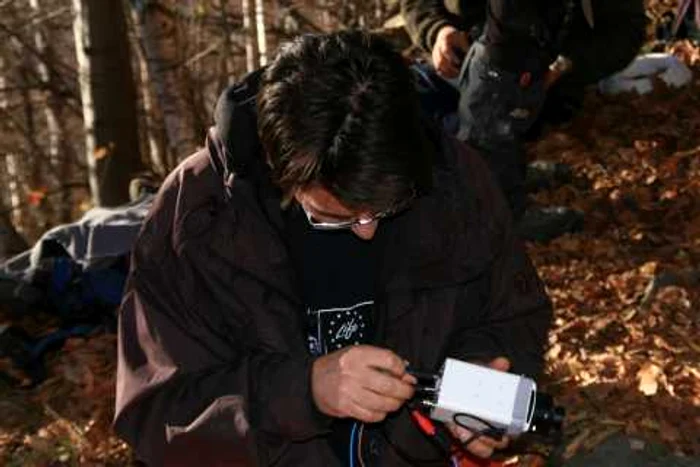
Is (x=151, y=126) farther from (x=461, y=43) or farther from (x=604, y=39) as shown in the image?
(x=604, y=39)

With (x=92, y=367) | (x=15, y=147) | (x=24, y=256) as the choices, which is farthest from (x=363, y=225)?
(x=15, y=147)

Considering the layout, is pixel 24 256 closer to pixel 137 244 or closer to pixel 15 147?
pixel 137 244

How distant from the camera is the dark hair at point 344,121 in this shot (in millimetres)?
2047

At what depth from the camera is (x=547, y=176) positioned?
6.12m

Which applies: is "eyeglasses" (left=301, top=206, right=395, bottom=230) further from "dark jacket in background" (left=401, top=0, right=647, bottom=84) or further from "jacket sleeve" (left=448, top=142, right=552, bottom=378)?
"dark jacket in background" (left=401, top=0, right=647, bottom=84)

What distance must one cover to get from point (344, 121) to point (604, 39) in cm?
281

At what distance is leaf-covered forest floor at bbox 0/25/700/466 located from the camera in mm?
4055

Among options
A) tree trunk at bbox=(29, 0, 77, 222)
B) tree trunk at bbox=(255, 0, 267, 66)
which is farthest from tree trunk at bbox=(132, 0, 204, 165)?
tree trunk at bbox=(29, 0, 77, 222)

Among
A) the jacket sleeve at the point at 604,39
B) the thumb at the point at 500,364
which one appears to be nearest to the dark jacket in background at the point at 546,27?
the jacket sleeve at the point at 604,39

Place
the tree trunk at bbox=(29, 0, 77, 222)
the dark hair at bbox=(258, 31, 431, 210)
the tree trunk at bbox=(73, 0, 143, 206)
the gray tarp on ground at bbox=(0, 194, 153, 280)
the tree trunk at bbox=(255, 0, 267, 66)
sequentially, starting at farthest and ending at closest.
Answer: the tree trunk at bbox=(29, 0, 77, 222) < the tree trunk at bbox=(255, 0, 267, 66) < the tree trunk at bbox=(73, 0, 143, 206) < the gray tarp on ground at bbox=(0, 194, 153, 280) < the dark hair at bbox=(258, 31, 431, 210)

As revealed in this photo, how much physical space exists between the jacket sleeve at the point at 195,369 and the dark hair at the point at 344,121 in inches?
17.2

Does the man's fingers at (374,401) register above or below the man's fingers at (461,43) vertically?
below

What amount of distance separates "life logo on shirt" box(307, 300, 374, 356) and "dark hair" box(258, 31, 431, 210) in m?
0.48

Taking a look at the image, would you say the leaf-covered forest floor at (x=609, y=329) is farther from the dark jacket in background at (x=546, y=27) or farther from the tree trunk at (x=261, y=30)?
the tree trunk at (x=261, y=30)
